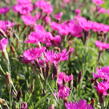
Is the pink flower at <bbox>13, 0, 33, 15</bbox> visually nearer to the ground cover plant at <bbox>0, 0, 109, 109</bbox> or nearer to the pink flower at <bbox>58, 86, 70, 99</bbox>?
the ground cover plant at <bbox>0, 0, 109, 109</bbox>

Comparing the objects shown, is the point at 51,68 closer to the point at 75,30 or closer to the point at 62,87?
the point at 62,87

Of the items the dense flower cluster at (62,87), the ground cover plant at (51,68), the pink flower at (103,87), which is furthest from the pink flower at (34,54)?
the pink flower at (103,87)

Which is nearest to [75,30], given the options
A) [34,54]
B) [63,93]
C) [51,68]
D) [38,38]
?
[38,38]

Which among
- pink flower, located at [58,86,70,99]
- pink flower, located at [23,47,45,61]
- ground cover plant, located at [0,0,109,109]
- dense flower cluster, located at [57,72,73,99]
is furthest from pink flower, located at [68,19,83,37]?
pink flower, located at [58,86,70,99]

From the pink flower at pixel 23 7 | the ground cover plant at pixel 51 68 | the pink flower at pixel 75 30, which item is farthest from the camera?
the pink flower at pixel 23 7

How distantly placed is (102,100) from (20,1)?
1.87 meters

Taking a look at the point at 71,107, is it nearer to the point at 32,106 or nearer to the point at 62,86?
the point at 62,86

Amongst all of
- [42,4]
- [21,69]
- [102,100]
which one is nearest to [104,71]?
[102,100]

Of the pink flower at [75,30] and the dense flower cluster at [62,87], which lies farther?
the pink flower at [75,30]

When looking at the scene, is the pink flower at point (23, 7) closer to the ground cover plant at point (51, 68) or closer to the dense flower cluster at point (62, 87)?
the ground cover plant at point (51, 68)

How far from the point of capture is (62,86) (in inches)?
73.5

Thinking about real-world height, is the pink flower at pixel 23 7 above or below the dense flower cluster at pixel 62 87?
above

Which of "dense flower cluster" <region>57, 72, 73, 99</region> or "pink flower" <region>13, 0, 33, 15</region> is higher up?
"pink flower" <region>13, 0, 33, 15</region>

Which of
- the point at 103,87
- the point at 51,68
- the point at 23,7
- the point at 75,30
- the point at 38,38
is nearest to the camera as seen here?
the point at 103,87
